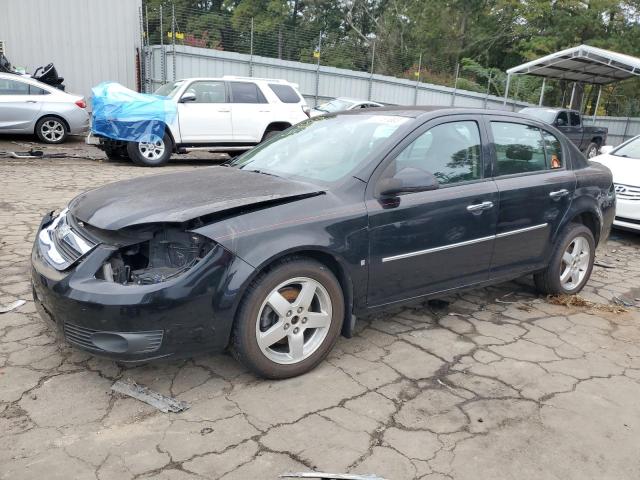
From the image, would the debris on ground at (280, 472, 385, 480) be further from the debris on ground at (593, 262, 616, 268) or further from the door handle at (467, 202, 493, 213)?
the debris on ground at (593, 262, 616, 268)

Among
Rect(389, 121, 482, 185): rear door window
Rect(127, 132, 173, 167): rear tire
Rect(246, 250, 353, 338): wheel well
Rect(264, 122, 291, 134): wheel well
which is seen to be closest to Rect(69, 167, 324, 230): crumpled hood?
Rect(246, 250, 353, 338): wheel well

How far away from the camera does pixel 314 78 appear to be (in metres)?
19.2

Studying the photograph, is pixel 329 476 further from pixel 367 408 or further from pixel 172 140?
pixel 172 140

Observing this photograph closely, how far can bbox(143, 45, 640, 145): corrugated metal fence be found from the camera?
1645 centimetres

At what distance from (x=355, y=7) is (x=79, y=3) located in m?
26.2

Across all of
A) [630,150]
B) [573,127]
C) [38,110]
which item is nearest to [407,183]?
[630,150]

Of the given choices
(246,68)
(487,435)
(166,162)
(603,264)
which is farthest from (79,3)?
(487,435)

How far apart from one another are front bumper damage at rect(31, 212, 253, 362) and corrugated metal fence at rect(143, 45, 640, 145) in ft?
48.4

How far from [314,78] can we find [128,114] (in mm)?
10678

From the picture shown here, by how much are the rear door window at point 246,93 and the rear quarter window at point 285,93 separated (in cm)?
36

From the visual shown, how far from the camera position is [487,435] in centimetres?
266

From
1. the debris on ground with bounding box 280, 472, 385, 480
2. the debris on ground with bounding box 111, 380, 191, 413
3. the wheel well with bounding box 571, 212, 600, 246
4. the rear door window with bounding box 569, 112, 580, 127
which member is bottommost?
the debris on ground with bounding box 111, 380, 191, 413

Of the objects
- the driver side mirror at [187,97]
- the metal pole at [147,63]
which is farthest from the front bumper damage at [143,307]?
the metal pole at [147,63]

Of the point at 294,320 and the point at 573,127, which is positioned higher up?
the point at 573,127
